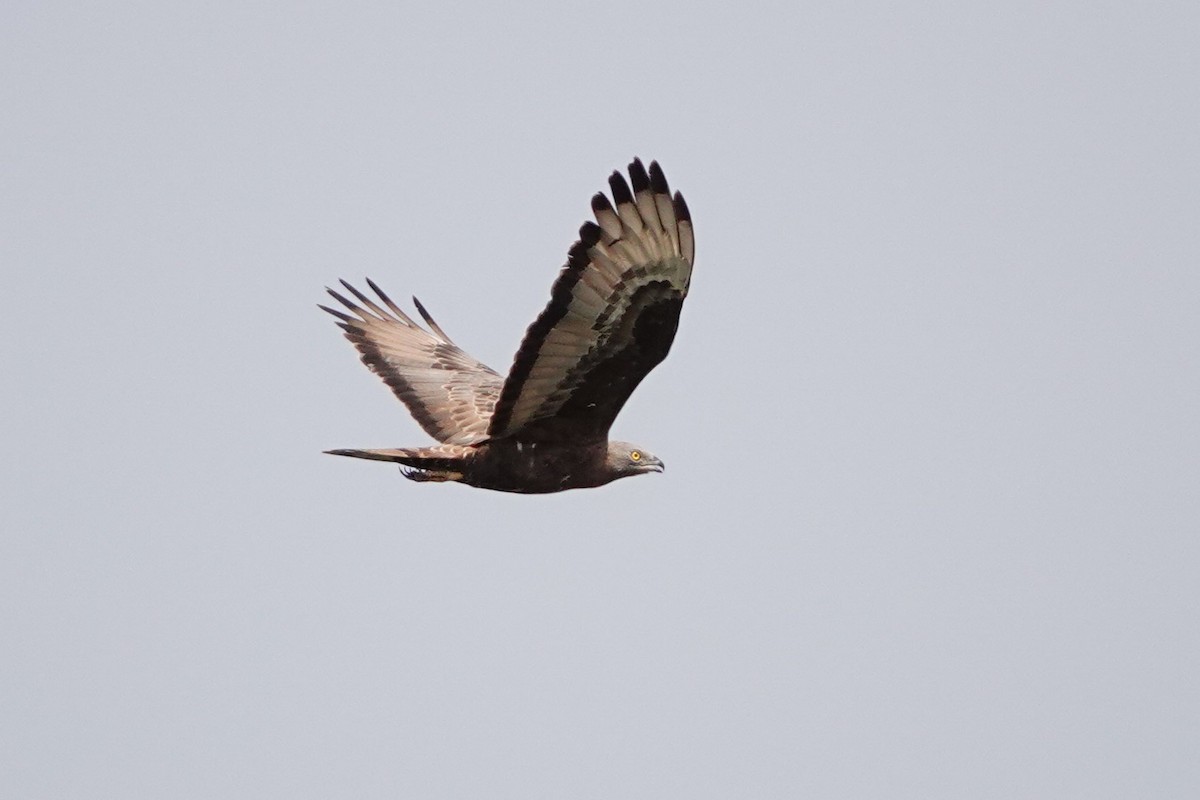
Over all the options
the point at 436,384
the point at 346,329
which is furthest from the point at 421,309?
the point at 436,384

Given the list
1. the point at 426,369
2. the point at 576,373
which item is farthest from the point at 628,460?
the point at 426,369

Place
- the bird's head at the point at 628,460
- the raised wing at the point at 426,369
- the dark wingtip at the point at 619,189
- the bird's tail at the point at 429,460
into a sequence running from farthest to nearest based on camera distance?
1. the raised wing at the point at 426,369
2. the bird's head at the point at 628,460
3. the bird's tail at the point at 429,460
4. the dark wingtip at the point at 619,189

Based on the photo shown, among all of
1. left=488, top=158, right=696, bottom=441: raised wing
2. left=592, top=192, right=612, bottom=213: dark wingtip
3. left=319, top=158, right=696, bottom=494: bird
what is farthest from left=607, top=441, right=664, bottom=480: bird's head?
left=592, top=192, right=612, bottom=213: dark wingtip

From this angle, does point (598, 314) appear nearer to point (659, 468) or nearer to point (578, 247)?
point (578, 247)

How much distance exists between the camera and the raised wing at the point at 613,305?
11.1 metres

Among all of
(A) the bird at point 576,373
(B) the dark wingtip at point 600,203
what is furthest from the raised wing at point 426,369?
(B) the dark wingtip at point 600,203

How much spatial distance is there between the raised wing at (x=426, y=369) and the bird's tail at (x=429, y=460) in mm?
262

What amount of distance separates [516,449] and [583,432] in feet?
1.90

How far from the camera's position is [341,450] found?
12.3 metres

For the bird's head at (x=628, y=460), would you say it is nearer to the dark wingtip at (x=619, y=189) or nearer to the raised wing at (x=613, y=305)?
the raised wing at (x=613, y=305)

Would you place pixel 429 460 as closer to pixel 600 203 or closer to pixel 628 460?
pixel 628 460

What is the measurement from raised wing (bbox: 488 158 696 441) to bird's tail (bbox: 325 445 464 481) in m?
0.78

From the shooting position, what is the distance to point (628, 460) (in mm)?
13398

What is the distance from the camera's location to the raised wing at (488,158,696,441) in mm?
11102
